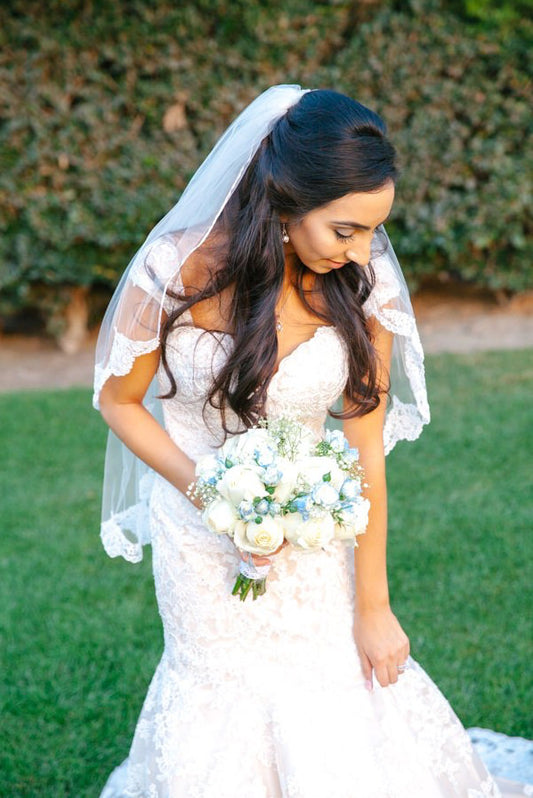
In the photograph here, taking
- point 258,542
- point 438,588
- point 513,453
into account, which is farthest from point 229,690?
point 513,453

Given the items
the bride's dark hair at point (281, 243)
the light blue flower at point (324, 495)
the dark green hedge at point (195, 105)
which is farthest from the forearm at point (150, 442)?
the dark green hedge at point (195, 105)

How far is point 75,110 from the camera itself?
8.04 metres

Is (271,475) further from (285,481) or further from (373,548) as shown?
(373,548)

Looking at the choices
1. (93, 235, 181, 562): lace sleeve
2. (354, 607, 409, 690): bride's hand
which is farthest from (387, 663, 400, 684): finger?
(93, 235, 181, 562): lace sleeve

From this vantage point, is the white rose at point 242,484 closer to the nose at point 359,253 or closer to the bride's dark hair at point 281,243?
the bride's dark hair at point 281,243

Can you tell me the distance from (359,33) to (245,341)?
259 inches

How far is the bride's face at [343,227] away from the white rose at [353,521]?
2.11 feet

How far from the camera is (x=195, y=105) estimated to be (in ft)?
27.0

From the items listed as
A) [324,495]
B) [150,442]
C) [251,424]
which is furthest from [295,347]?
[324,495]

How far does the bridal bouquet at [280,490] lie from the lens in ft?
7.25

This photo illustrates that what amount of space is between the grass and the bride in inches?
39.1

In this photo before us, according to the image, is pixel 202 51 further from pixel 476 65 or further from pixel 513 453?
pixel 513 453

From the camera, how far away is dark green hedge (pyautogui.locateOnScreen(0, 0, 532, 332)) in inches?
313

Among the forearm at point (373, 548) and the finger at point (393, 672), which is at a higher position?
the forearm at point (373, 548)
